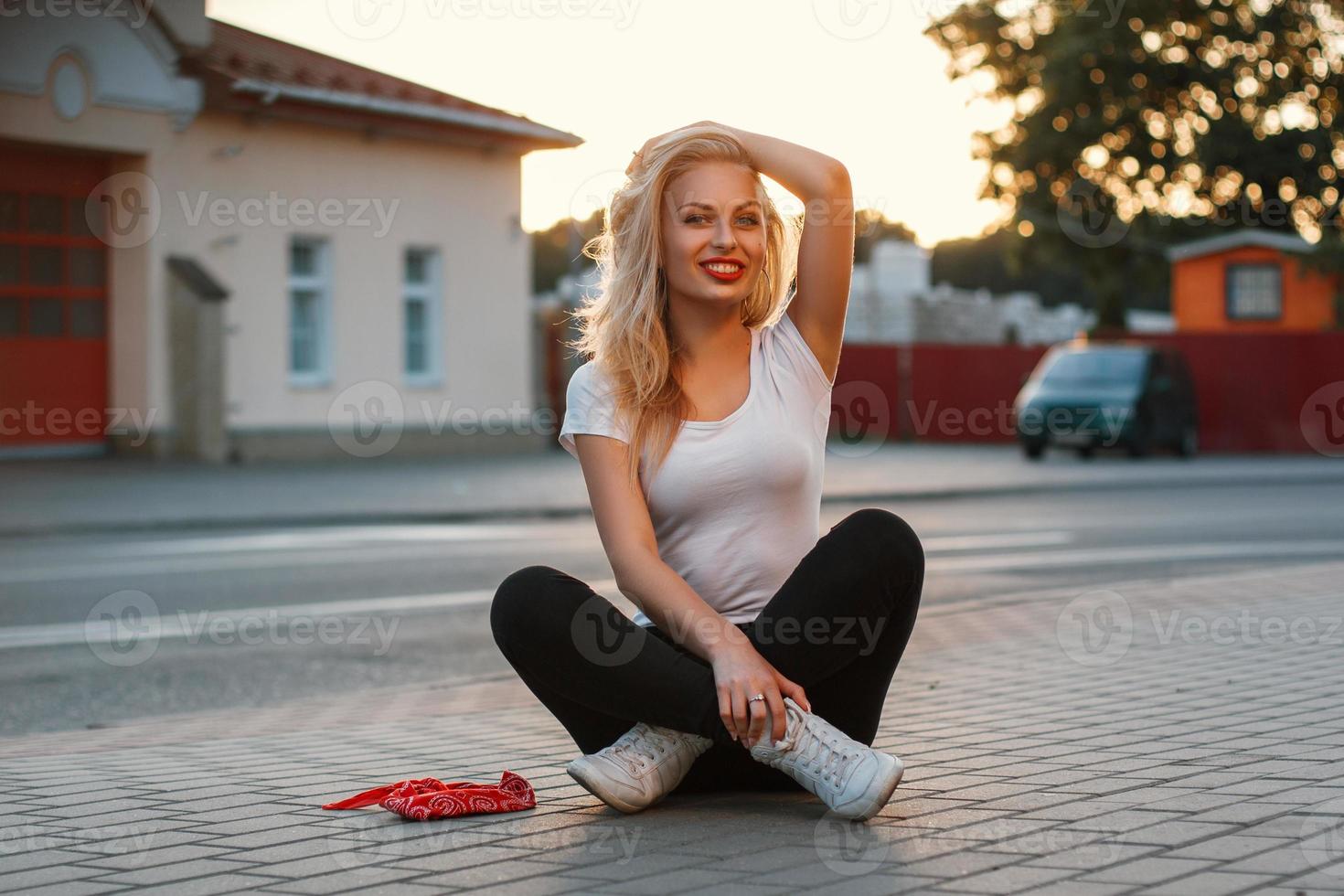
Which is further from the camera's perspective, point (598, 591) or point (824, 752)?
point (598, 591)

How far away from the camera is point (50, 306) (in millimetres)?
21453

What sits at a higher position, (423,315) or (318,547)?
(423,315)

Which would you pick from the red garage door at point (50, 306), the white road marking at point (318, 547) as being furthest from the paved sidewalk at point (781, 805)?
the red garage door at point (50, 306)

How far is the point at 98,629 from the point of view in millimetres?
9242

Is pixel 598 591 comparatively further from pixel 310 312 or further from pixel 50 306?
pixel 310 312

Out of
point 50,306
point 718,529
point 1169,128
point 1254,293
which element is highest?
point 1169,128

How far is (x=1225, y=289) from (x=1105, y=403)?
13.0 meters

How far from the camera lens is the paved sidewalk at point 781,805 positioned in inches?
133

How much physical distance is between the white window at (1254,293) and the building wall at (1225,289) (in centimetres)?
11

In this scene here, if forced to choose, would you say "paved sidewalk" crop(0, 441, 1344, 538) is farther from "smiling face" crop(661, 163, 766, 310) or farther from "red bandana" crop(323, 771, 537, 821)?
"smiling face" crop(661, 163, 766, 310)

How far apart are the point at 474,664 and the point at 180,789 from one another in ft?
12.3

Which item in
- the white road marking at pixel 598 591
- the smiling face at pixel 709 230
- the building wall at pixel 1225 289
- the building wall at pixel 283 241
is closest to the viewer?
the smiling face at pixel 709 230

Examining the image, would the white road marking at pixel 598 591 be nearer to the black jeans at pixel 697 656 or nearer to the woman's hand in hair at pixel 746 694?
the black jeans at pixel 697 656

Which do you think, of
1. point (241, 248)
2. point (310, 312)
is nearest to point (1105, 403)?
point (310, 312)
